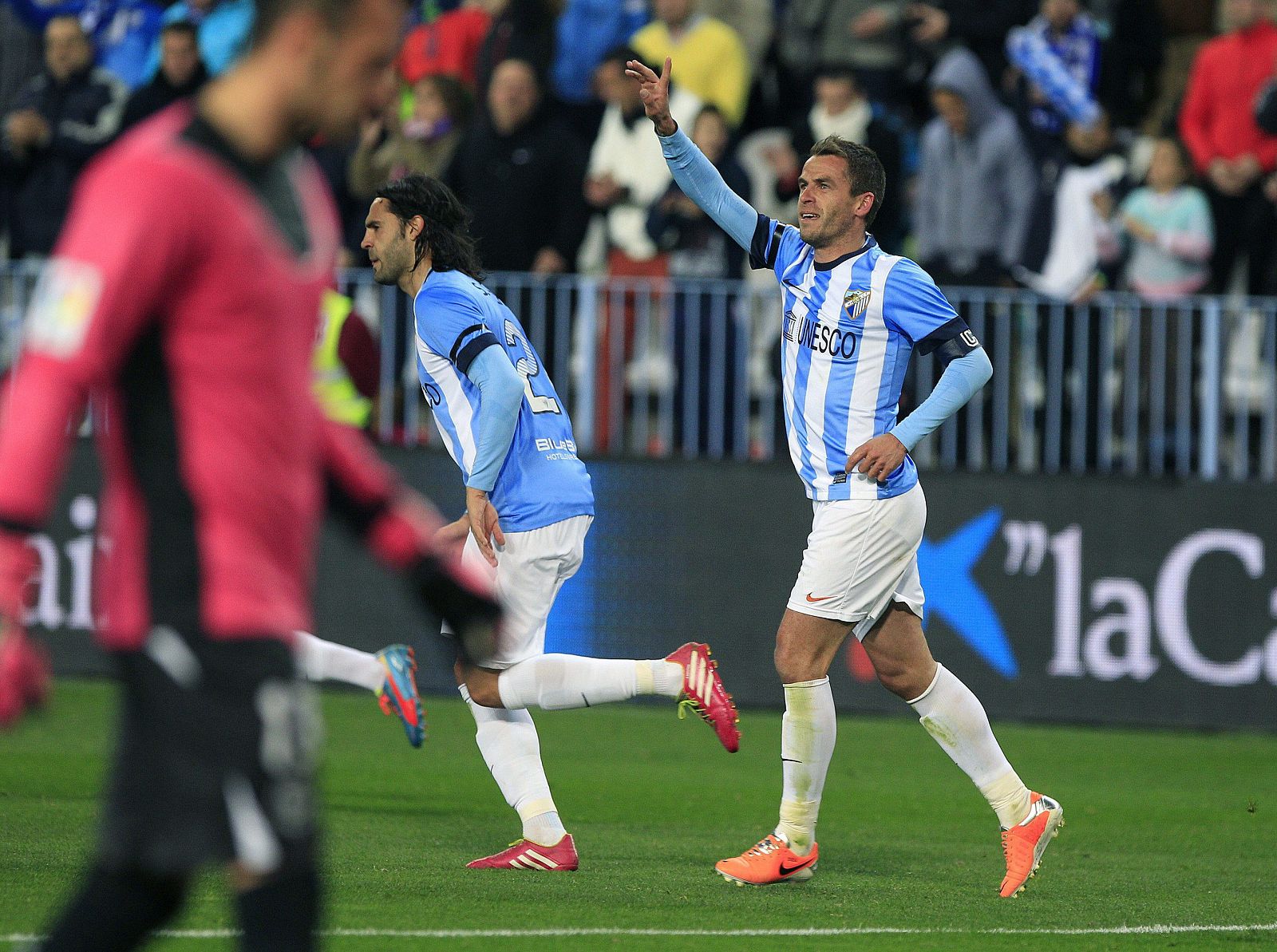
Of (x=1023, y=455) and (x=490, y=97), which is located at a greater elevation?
(x=490, y=97)

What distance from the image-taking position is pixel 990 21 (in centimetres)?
1436

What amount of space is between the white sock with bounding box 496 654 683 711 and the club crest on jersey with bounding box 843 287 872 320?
1.42m

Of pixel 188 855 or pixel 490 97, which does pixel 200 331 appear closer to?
pixel 188 855

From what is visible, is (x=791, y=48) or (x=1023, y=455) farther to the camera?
(x=791, y=48)

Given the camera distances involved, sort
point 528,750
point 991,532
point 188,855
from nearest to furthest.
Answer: point 188,855
point 528,750
point 991,532

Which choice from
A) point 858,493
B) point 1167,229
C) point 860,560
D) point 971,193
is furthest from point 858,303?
point 1167,229

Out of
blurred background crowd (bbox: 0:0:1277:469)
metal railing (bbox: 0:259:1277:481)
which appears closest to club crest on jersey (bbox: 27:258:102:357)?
metal railing (bbox: 0:259:1277:481)

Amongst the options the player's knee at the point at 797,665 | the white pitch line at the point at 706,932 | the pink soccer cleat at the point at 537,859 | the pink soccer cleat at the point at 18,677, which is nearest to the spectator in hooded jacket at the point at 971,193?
the player's knee at the point at 797,665

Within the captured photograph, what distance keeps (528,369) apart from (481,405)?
1.08ft

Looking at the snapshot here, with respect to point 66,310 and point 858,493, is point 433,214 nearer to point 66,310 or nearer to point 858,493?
point 858,493

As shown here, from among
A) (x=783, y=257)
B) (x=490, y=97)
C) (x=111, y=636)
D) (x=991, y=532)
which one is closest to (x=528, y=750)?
(x=783, y=257)

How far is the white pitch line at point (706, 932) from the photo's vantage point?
220 inches

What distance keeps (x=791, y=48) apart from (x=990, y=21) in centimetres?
197

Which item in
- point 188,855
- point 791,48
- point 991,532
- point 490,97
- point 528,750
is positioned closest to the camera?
point 188,855
